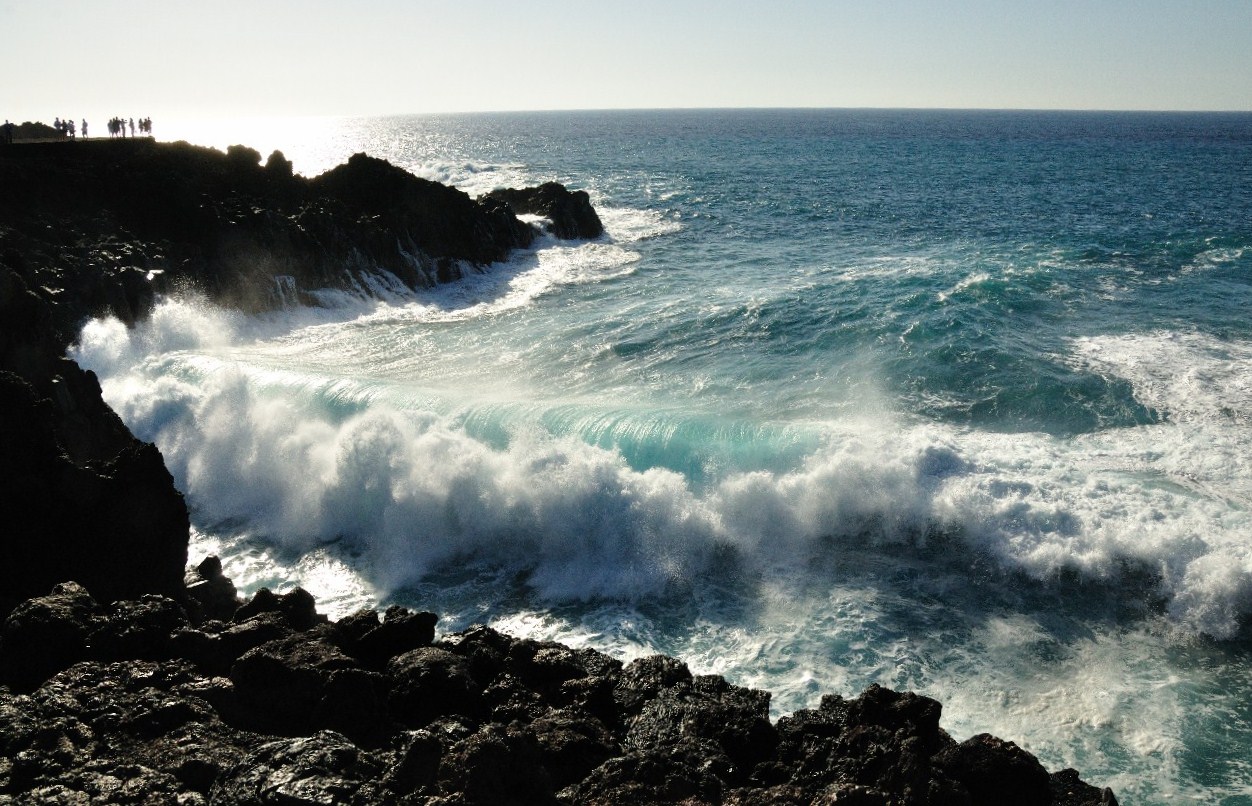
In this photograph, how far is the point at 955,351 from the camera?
2388 centimetres

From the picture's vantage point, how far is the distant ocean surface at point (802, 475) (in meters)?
12.3

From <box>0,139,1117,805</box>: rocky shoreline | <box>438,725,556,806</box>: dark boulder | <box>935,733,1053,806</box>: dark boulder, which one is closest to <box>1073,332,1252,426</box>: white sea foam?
<box>935,733,1053,806</box>: dark boulder

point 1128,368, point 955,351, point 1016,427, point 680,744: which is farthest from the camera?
point 955,351

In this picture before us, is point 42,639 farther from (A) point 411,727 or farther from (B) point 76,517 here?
(A) point 411,727

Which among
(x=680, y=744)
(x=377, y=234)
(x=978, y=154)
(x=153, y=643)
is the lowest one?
(x=680, y=744)

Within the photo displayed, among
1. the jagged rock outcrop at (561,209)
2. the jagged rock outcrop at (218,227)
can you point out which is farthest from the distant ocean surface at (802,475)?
the jagged rock outcrop at (561,209)

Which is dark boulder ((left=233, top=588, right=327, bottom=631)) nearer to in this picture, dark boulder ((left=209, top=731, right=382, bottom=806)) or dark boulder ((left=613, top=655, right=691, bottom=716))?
dark boulder ((left=613, top=655, right=691, bottom=716))

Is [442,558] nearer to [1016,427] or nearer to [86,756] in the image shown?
[86,756]

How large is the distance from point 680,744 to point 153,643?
5.70 m

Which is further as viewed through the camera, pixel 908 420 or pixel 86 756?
pixel 908 420

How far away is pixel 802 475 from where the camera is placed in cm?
1670

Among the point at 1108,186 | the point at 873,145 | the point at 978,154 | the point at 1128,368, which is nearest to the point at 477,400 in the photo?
the point at 1128,368

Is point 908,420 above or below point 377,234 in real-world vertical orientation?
below

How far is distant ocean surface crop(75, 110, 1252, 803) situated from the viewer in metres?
12.3
